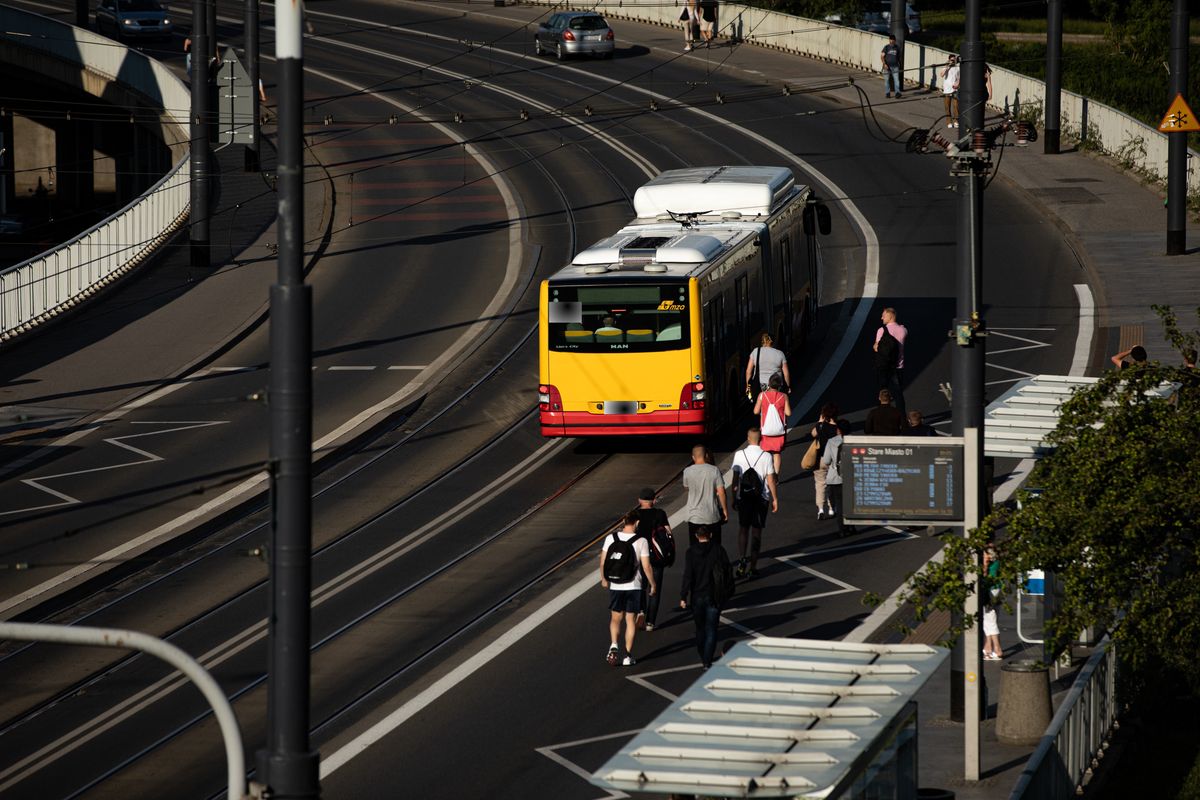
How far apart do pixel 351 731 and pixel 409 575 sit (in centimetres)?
509

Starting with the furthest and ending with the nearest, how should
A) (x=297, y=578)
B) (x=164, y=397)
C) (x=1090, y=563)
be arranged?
(x=164, y=397)
(x=1090, y=563)
(x=297, y=578)

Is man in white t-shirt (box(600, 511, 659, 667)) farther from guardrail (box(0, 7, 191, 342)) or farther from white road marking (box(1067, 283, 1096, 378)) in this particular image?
guardrail (box(0, 7, 191, 342))

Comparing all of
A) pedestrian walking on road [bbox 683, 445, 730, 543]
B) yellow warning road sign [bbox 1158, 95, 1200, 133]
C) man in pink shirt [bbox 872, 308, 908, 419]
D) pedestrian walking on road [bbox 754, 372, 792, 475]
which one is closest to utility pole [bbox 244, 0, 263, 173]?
man in pink shirt [bbox 872, 308, 908, 419]

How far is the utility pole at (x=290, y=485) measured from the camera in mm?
9852

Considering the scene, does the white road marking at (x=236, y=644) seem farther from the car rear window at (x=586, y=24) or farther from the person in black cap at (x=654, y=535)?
the car rear window at (x=586, y=24)

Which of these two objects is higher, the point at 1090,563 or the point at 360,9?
the point at 360,9

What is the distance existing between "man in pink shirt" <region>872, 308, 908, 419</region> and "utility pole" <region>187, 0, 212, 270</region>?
59.5 ft

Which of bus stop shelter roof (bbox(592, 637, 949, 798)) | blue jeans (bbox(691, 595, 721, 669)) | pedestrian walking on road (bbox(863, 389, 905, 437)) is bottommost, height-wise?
blue jeans (bbox(691, 595, 721, 669))

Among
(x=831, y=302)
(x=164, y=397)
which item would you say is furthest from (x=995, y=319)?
(x=164, y=397)

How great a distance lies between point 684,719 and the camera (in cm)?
1173

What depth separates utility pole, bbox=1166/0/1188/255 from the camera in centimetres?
3959

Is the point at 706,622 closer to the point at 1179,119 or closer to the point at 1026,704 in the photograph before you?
the point at 1026,704

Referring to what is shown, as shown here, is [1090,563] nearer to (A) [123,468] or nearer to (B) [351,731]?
(B) [351,731]

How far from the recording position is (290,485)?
9906mm
